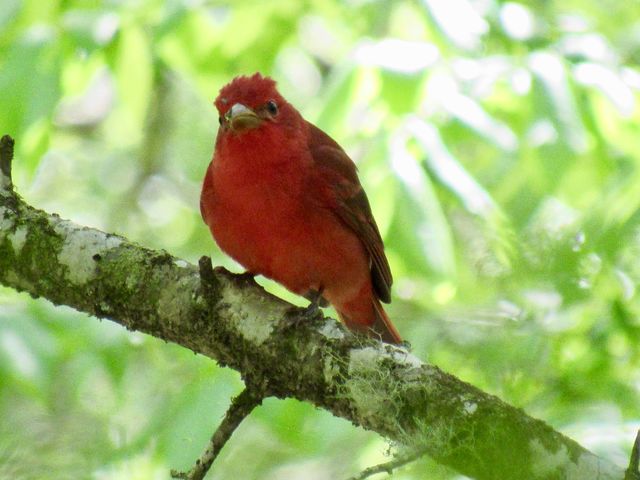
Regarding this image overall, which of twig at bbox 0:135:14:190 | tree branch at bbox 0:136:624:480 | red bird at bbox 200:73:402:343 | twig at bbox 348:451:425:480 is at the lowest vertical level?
twig at bbox 348:451:425:480

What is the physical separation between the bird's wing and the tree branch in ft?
2.52

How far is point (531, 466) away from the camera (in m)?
2.59

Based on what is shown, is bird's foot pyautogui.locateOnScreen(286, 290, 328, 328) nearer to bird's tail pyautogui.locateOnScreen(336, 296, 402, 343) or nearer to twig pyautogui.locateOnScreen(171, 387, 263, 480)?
twig pyautogui.locateOnScreen(171, 387, 263, 480)

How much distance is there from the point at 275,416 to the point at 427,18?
1943 millimetres

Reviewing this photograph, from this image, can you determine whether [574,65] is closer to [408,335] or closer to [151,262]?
[408,335]

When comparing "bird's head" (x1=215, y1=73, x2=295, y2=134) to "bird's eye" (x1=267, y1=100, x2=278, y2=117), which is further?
"bird's eye" (x1=267, y1=100, x2=278, y2=117)

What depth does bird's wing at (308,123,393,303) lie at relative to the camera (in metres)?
4.31

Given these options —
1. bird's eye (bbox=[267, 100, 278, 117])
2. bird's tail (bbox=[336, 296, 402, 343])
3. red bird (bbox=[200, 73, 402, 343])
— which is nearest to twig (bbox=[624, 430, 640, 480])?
red bird (bbox=[200, 73, 402, 343])

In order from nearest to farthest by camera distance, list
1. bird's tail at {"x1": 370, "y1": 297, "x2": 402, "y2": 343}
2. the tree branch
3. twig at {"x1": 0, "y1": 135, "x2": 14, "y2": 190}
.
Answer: the tree branch, twig at {"x1": 0, "y1": 135, "x2": 14, "y2": 190}, bird's tail at {"x1": 370, "y1": 297, "x2": 402, "y2": 343}

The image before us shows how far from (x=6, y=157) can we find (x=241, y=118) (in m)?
1.15

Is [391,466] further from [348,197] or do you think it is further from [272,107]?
[272,107]

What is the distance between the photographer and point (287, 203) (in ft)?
13.5

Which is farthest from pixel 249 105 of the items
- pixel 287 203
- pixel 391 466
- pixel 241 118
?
pixel 391 466

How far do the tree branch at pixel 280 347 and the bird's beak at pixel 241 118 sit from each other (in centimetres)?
86
